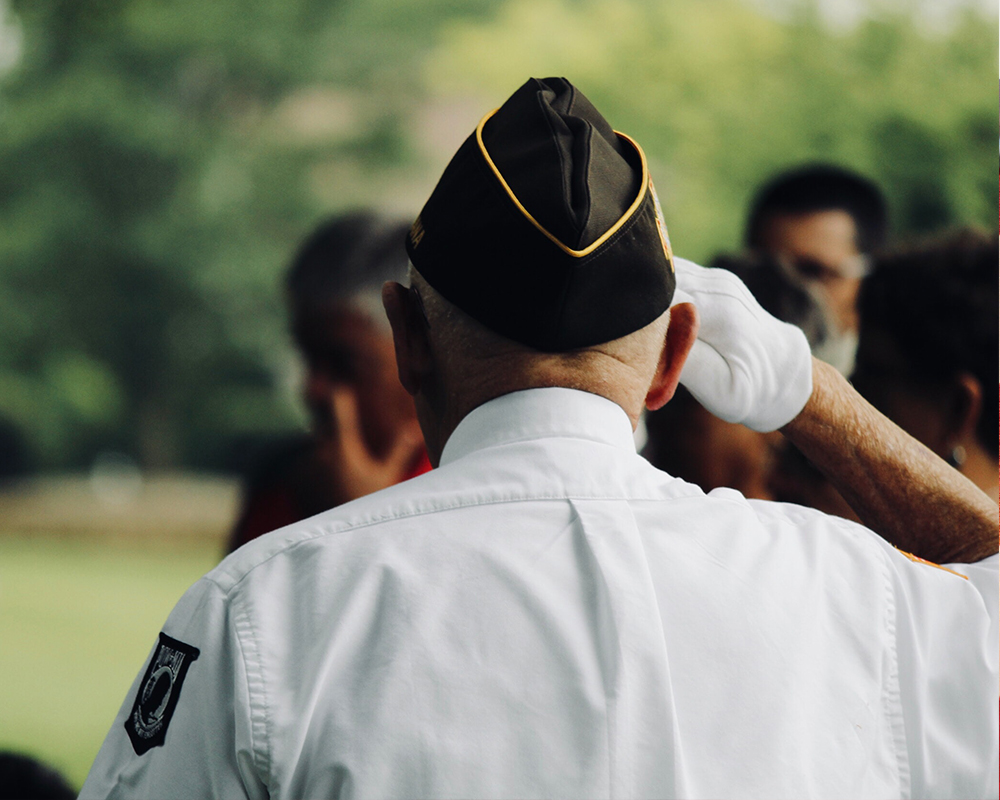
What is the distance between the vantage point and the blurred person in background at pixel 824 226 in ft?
10.6

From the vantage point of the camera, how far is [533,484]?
0.97 metres

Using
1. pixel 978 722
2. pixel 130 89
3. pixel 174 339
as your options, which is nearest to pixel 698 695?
pixel 978 722

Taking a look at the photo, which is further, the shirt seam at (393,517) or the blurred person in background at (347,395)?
the blurred person in background at (347,395)

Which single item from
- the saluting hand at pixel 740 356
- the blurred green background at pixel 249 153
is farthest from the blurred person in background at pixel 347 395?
the blurred green background at pixel 249 153

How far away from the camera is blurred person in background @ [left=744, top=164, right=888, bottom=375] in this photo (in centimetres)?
324

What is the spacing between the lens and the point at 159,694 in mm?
897

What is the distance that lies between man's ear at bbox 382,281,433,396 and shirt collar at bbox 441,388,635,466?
0.30ft

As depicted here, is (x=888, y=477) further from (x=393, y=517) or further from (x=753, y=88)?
(x=753, y=88)

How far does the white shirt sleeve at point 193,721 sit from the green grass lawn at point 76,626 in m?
7.38

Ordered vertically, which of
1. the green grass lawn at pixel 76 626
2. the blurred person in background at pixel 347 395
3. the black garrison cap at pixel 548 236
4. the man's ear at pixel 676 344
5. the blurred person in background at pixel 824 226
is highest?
the black garrison cap at pixel 548 236

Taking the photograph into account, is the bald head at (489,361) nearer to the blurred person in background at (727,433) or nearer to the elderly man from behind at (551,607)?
the elderly man from behind at (551,607)

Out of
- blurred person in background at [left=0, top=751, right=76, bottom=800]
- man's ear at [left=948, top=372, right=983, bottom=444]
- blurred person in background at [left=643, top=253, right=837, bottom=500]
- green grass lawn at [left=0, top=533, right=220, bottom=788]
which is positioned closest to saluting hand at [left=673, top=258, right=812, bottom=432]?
man's ear at [left=948, top=372, right=983, bottom=444]

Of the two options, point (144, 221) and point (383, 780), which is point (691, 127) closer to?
point (144, 221)

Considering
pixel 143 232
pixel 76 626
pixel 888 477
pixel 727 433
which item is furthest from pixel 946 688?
pixel 143 232
